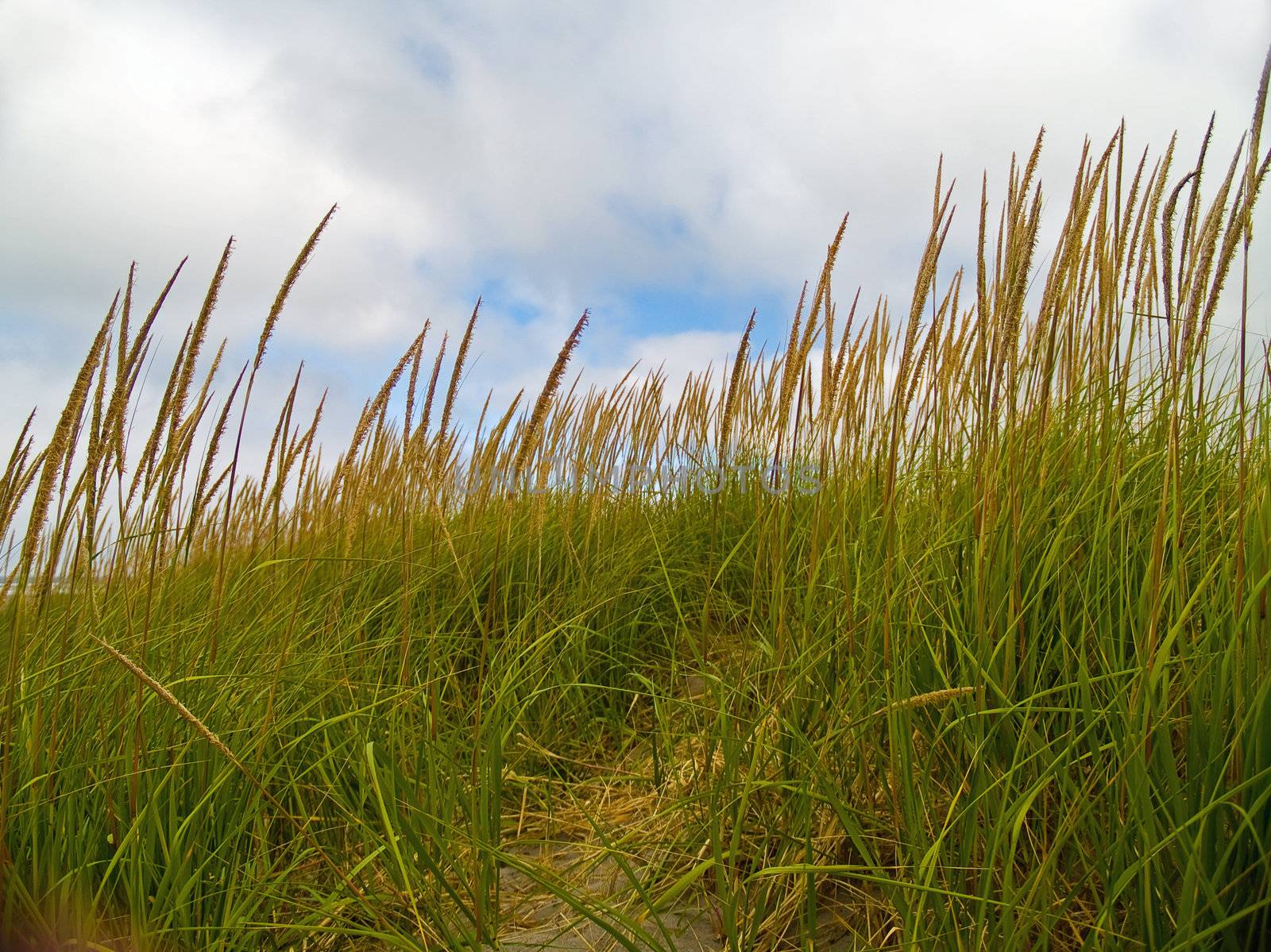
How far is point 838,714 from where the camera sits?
1530 mm

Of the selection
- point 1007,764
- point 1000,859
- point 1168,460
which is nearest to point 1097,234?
point 1168,460

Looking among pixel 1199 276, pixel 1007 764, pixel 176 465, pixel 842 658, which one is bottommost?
pixel 1007 764

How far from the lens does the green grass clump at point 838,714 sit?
1.21m

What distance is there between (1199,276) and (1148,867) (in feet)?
2.90

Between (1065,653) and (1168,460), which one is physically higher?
(1168,460)

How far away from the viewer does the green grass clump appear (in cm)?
121

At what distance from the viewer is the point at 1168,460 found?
1376 millimetres

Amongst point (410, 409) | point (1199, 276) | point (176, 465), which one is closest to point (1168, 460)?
point (1199, 276)

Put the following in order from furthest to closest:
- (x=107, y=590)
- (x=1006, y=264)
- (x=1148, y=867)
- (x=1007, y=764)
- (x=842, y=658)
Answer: (x=107, y=590) → (x=842, y=658) → (x=1006, y=264) → (x=1007, y=764) → (x=1148, y=867)

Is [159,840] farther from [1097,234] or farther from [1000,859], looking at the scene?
[1097,234]

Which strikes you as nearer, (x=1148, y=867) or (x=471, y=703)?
(x=1148, y=867)

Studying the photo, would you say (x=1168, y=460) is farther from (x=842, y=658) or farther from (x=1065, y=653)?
(x=842, y=658)

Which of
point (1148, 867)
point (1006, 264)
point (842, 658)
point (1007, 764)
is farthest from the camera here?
point (842, 658)

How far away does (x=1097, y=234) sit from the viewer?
1863 millimetres
